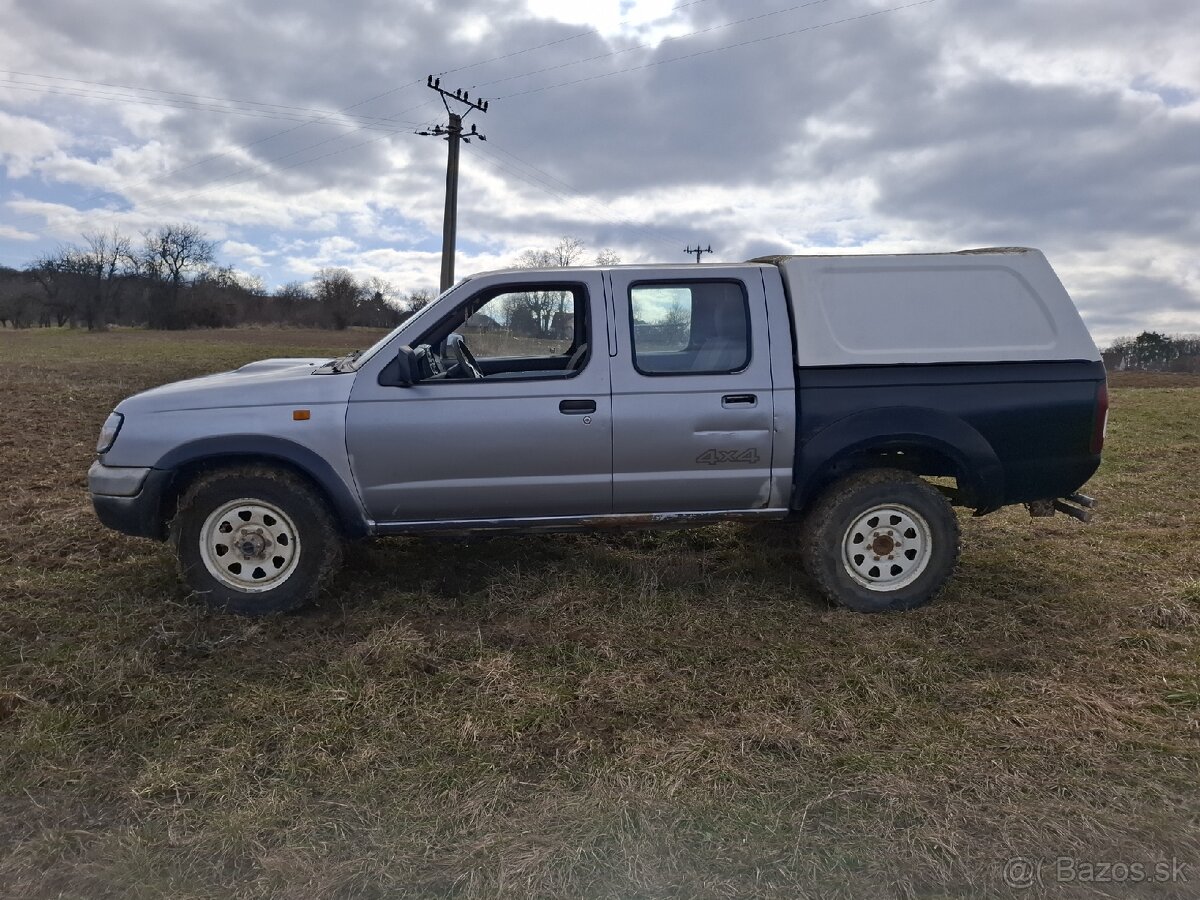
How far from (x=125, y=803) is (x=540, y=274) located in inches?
122

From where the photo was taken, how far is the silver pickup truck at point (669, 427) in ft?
13.3

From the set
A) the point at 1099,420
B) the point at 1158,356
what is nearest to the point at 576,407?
the point at 1099,420

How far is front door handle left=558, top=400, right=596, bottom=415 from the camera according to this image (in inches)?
162

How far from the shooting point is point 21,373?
1627 cm

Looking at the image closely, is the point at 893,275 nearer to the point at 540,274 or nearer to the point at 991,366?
the point at 991,366

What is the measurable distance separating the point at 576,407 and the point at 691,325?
2.73ft

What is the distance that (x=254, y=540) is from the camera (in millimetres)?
4098

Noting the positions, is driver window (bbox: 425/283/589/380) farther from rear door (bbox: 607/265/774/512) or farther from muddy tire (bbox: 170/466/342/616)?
muddy tire (bbox: 170/466/342/616)

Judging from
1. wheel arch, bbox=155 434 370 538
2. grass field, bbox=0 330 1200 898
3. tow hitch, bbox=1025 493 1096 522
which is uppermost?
wheel arch, bbox=155 434 370 538

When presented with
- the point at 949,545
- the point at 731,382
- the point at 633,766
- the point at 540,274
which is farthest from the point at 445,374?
the point at 949,545

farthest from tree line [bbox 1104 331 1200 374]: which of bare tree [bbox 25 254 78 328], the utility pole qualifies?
bare tree [bbox 25 254 78 328]

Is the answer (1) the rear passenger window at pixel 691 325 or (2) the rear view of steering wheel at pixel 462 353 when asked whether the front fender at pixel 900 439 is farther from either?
(2) the rear view of steering wheel at pixel 462 353

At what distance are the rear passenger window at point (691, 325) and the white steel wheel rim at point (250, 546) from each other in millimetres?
2167

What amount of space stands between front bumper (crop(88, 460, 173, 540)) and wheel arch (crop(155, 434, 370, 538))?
0.06 meters
